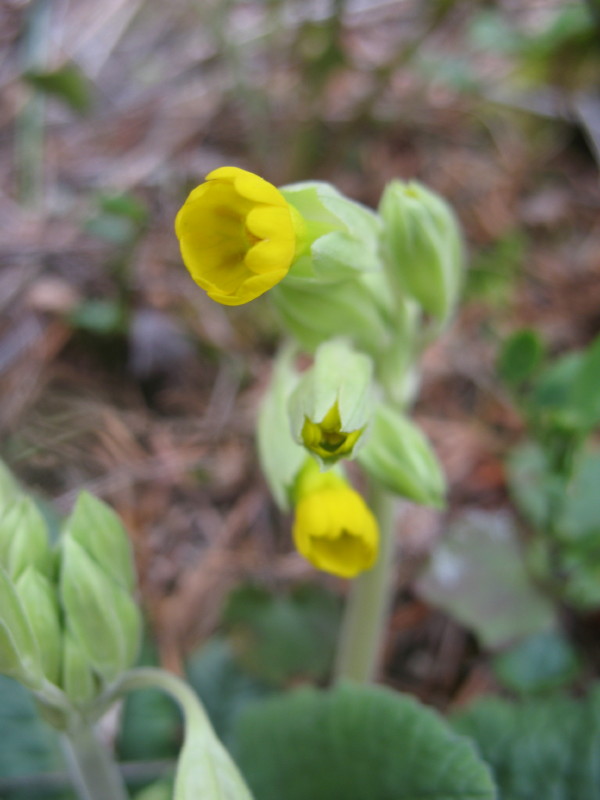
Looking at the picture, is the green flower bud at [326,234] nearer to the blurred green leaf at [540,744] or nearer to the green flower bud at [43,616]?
the green flower bud at [43,616]

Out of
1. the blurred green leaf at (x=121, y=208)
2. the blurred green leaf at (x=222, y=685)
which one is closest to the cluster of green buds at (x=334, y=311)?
the blurred green leaf at (x=222, y=685)

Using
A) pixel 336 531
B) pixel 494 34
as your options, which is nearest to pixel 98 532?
pixel 336 531

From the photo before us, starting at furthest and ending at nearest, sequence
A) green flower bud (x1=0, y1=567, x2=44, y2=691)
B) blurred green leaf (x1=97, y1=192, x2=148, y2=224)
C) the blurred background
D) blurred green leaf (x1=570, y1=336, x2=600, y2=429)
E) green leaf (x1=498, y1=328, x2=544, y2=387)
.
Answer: blurred green leaf (x1=97, y1=192, x2=148, y2=224)
the blurred background
green leaf (x1=498, y1=328, x2=544, y2=387)
blurred green leaf (x1=570, y1=336, x2=600, y2=429)
green flower bud (x1=0, y1=567, x2=44, y2=691)

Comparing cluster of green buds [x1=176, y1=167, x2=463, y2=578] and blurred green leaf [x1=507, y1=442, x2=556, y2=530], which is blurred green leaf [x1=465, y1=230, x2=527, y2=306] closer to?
blurred green leaf [x1=507, y1=442, x2=556, y2=530]

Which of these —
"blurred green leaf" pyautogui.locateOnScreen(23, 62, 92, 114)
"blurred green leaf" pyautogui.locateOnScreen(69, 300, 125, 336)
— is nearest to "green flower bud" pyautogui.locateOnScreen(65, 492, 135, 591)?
"blurred green leaf" pyautogui.locateOnScreen(69, 300, 125, 336)

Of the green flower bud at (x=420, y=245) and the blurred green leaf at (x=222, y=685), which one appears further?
the blurred green leaf at (x=222, y=685)

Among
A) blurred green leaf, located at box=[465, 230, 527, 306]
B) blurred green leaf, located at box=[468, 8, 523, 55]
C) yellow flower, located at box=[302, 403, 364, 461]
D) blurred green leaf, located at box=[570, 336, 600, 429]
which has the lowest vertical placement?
blurred green leaf, located at box=[465, 230, 527, 306]
